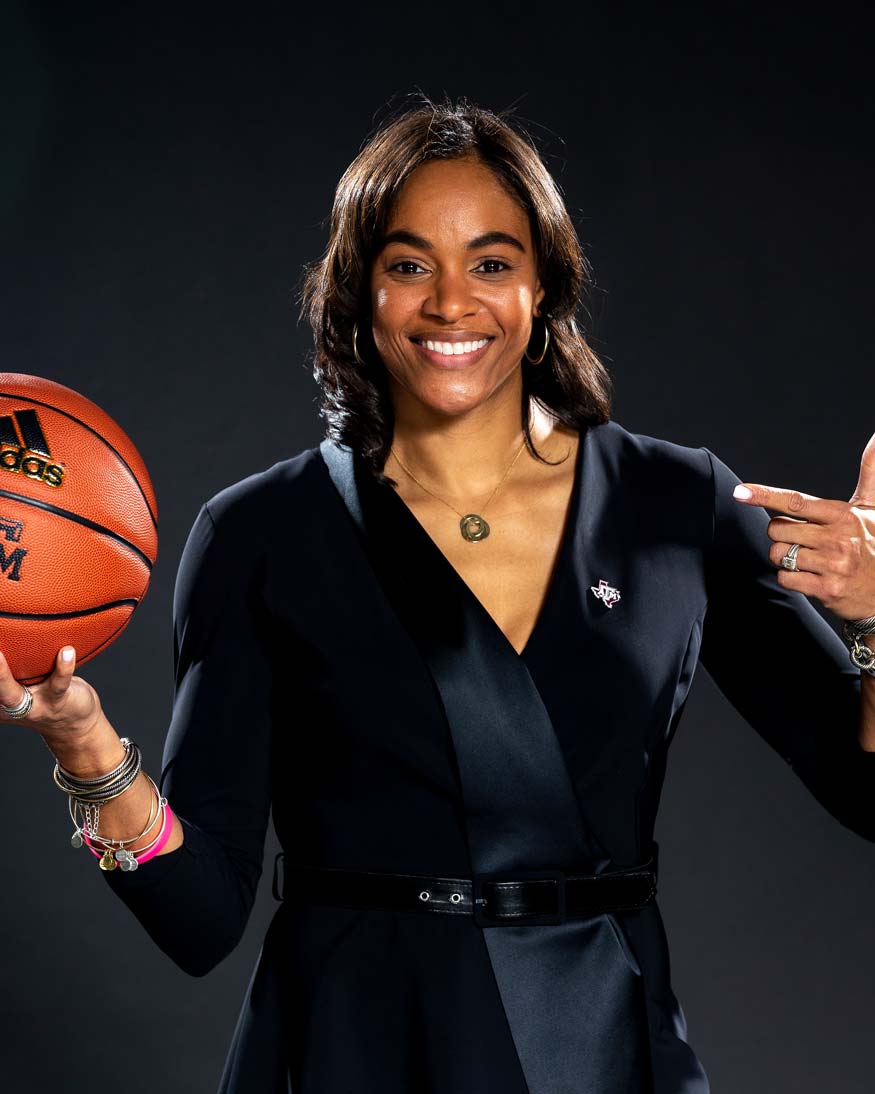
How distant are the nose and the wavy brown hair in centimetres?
Result: 11

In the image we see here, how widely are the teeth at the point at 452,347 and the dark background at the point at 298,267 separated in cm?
166

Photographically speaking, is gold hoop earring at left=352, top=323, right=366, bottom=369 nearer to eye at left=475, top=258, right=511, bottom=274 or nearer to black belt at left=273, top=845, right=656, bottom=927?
eye at left=475, top=258, right=511, bottom=274

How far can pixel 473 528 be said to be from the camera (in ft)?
6.77

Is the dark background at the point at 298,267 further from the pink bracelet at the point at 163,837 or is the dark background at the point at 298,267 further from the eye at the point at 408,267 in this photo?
the pink bracelet at the point at 163,837

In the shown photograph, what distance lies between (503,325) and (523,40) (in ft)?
5.97

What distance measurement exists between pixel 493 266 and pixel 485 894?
75 cm

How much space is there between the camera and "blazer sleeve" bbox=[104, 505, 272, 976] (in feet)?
6.15

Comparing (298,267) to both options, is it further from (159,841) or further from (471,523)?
(159,841)

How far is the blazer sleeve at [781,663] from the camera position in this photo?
202 cm

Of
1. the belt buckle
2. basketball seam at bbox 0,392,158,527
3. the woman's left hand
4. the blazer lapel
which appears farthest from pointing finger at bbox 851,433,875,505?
basketball seam at bbox 0,392,158,527

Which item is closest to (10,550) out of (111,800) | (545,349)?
(111,800)

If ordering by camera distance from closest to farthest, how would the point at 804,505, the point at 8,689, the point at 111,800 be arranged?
the point at 8,689 < the point at 111,800 < the point at 804,505

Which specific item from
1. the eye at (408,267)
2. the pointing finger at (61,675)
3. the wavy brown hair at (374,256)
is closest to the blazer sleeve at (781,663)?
the wavy brown hair at (374,256)

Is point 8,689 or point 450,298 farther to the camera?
point 450,298
